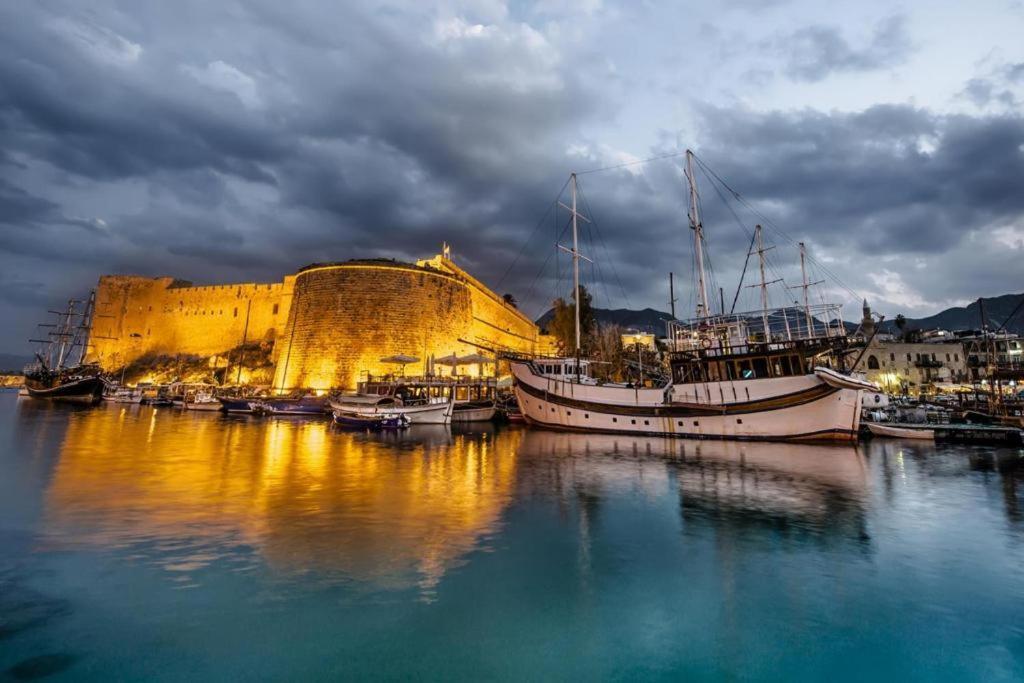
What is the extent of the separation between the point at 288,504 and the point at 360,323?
30.6 meters

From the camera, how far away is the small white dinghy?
19448 millimetres

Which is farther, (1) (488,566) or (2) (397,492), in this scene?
(2) (397,492)

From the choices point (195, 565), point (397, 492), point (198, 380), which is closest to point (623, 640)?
point (195, 565)

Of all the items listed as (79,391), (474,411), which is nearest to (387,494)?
(474,411)

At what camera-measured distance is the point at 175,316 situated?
5441 cm

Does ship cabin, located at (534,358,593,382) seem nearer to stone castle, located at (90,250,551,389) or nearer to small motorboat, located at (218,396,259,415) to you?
stone castle, located at (90,250,551,389)

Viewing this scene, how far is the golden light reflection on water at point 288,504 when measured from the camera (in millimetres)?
5668

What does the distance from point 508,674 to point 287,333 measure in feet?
142

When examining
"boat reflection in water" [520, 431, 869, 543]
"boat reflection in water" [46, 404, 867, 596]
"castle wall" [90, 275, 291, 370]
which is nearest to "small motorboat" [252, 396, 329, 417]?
"boat reflection in water" [46, 404, 867, 596]

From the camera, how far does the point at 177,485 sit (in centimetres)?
955

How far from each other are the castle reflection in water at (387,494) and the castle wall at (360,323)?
19319 mm

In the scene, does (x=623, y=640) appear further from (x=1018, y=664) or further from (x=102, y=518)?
(x=102, y=518)

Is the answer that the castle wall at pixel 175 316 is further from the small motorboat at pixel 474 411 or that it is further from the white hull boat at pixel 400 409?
the small motorboat at pixel 474 411

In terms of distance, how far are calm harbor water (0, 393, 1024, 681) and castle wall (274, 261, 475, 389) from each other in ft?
84.3
